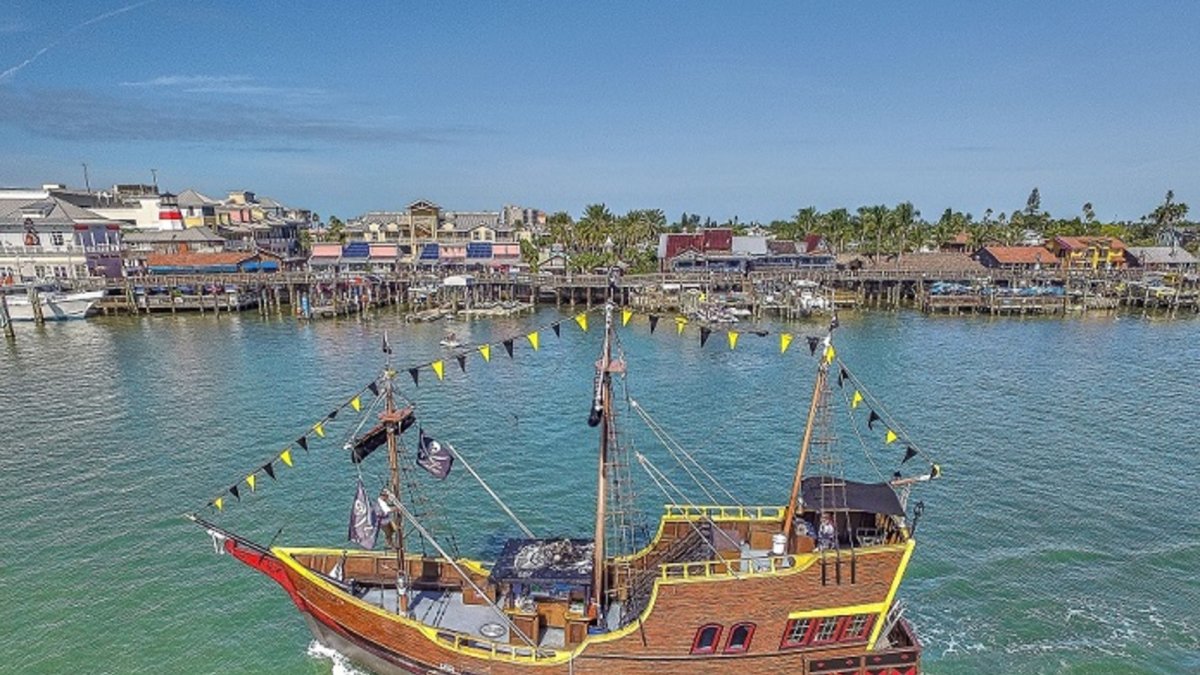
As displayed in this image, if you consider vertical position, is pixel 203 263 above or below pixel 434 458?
above

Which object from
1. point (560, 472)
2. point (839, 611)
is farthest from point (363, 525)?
point (560, 472)

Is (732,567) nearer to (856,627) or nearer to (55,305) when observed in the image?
(856,627)

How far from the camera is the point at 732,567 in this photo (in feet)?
58.8

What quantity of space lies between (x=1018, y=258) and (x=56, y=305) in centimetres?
12065

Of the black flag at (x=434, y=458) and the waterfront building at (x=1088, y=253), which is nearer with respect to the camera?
the black flag at (x=434, y=458)

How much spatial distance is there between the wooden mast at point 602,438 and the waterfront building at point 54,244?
307 ft

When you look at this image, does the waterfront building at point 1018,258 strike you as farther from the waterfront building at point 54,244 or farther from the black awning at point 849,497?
the waterfront building at point 54,244

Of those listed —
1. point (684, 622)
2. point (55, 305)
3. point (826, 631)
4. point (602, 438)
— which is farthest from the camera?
point (55, 305)

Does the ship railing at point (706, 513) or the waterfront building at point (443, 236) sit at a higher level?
the waterfront building at point (443, 236)

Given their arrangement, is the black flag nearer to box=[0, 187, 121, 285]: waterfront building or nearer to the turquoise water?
the turquoise water

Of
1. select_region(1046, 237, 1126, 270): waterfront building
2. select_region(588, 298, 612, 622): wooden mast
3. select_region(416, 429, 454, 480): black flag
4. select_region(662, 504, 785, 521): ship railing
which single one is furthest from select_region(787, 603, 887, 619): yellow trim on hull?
select_region(1046, 237, 1126, 270): waterfront building

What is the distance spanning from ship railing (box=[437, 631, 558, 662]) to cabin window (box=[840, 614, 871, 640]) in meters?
7.04

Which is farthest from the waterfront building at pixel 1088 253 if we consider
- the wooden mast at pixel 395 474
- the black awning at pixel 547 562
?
the wooden mast at pixel 395 474

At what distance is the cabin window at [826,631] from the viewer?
16766 millimetres
